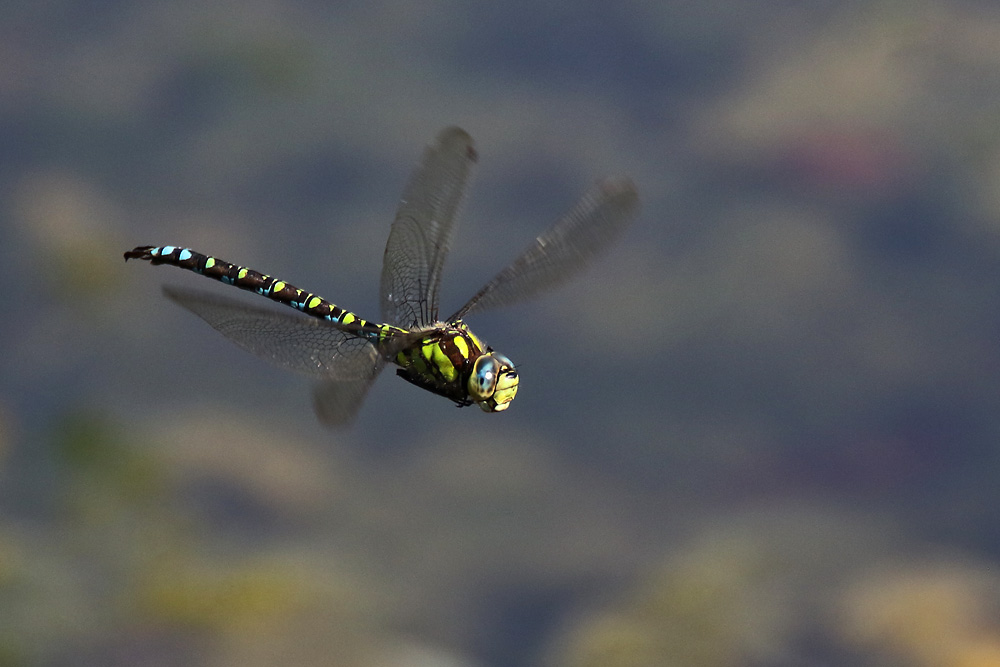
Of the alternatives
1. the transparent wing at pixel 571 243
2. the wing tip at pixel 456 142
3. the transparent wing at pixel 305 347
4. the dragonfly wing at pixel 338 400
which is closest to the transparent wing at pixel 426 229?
the wing tip at pixel 456 142

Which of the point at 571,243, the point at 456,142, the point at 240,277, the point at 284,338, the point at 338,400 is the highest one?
the point at 456,142

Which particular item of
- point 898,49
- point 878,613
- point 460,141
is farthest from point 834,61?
point 460,141

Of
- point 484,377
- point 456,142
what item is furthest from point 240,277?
point 484,377

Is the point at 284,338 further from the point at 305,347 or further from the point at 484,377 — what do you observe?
the point at 484,377

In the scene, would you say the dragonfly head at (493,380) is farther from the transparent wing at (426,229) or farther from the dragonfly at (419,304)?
the transparent wing at (426,229)

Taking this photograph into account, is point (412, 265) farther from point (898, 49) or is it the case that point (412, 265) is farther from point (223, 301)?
point (898, 49)

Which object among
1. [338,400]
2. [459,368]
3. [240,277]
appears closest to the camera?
[338,400]
